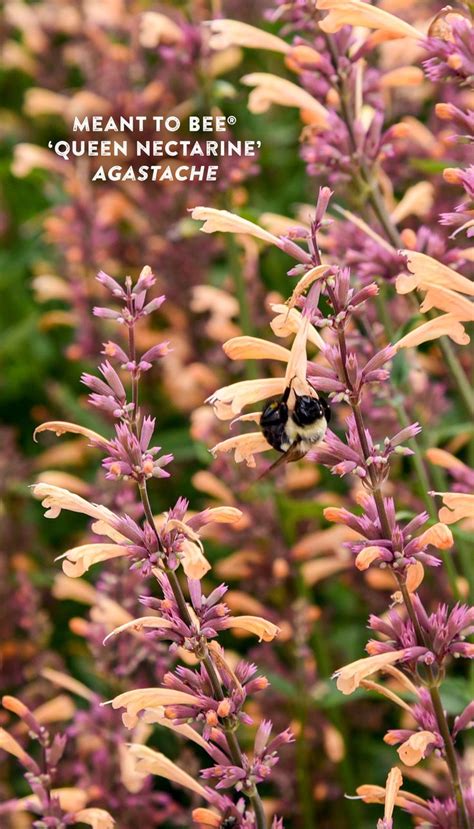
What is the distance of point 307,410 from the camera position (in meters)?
1.91

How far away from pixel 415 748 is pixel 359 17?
4.40 ft

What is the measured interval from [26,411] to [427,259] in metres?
3.29

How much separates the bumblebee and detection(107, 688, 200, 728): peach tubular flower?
0.41 m

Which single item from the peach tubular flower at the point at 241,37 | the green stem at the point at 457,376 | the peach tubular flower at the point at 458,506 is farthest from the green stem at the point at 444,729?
the peach tubular flower at the point at 241,37

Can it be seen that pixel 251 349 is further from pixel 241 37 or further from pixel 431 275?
pixel 241 37

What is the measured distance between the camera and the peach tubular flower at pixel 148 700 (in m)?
1.74

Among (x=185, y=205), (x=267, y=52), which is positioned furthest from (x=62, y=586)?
(x=267, y=52)

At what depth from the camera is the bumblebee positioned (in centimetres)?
190

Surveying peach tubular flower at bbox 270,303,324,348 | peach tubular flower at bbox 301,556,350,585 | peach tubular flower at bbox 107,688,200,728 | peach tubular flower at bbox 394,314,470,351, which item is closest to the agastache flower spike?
peach tubular flower at bbox 107,688,200,728

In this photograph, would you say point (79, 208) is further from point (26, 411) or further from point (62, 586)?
point (62, 586)

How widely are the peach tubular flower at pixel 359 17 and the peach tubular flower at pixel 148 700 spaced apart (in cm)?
126

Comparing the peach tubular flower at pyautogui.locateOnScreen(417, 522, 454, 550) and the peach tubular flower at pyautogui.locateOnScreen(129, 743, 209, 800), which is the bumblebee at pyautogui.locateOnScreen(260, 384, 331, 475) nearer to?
the peach tubular flower at pyautogui.locateOnScreen(417, 522, 454, 550)

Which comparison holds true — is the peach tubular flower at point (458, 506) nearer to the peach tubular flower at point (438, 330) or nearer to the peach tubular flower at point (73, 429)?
the peach tubular flower at point (438, 330)

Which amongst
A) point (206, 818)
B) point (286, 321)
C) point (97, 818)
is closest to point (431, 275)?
point (286, 321)
